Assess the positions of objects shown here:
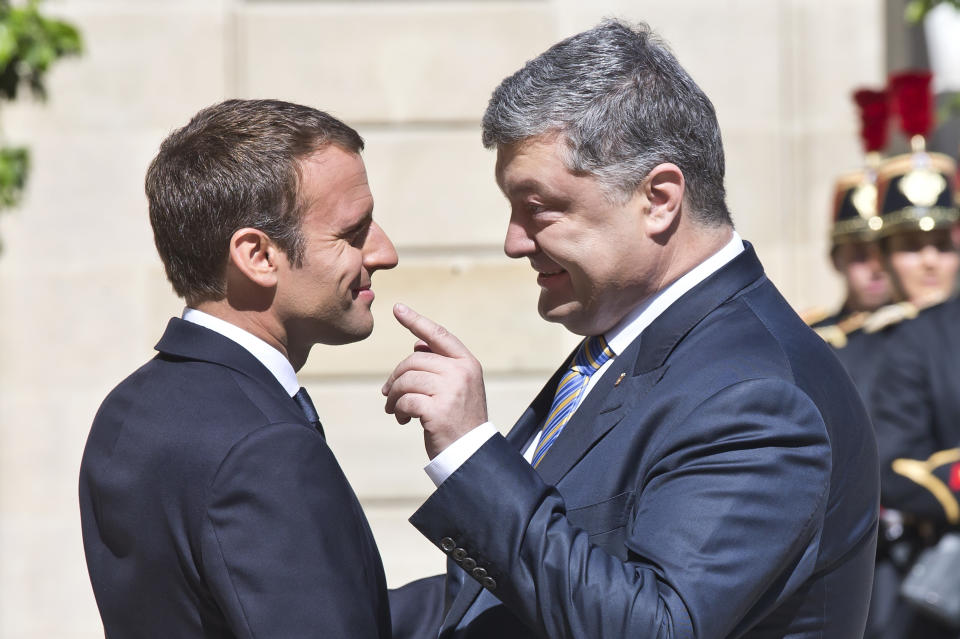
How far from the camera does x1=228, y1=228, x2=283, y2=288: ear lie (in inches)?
73.0

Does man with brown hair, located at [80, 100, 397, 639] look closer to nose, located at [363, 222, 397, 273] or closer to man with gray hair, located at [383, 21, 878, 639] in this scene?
nose, located at [363, 222, 397, 273]

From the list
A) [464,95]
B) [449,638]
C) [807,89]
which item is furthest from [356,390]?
[449,638]

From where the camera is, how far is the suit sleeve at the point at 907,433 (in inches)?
175

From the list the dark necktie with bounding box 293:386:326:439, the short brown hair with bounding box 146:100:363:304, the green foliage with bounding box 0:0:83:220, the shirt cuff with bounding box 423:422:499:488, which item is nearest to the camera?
the shirt cuff with bounding box 423:422:499:488

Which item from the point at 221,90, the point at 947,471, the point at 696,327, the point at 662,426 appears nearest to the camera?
the point at 662,426

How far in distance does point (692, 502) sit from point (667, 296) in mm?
460

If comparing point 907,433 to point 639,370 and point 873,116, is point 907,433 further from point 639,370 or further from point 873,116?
point 639,370

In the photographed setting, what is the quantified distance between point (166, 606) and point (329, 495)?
0.91 feet

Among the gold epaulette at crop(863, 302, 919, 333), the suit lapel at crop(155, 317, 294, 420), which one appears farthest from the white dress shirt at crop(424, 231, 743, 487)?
the gold epaulette at crop(863, 302, 919, 333)

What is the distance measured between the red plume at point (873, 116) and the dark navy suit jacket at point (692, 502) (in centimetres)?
362

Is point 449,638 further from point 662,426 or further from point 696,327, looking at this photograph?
point 696,327

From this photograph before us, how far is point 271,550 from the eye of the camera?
1.65m

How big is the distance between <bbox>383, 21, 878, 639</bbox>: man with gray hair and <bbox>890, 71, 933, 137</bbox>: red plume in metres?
3.54

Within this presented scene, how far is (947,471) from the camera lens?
441cm
